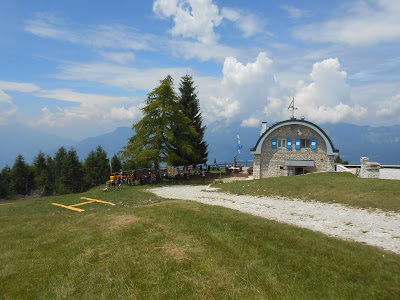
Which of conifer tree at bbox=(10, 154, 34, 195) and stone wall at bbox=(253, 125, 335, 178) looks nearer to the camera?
stone wall at bbox=(253, 125, 335, 178)

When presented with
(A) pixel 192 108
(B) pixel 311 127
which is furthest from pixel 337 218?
(A) pixel 192 108

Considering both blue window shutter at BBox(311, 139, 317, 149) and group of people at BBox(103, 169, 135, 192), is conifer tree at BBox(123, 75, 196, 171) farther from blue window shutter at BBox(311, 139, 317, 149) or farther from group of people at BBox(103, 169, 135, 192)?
blue window shutter at BBox(311, 139, 317, 149)

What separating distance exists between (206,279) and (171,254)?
1530mm

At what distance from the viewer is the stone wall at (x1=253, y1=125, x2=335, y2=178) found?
32.0m

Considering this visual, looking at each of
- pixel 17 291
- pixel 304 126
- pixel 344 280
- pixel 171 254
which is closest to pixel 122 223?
pixel 171 254

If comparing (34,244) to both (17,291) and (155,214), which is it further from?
(155,214)

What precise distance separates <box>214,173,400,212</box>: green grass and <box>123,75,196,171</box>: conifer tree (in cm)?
927

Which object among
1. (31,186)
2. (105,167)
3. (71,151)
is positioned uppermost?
(71,151)

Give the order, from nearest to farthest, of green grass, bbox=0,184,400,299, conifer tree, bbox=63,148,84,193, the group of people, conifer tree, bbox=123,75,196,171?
green grass, bbox=0,184,400,299 → the group of people → conifer tree, bbox=123,75,196,171 → conifer tree, bbox=63,148,84,193

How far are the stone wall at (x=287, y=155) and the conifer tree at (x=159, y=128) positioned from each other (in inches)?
402

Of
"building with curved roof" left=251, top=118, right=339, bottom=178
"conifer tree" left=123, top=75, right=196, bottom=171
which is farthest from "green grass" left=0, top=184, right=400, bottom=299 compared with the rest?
"building with curved roof" left=251, top=118, right=339, bottom=178

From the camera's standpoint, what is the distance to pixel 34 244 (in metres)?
8.73

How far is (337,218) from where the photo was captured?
1270 cm

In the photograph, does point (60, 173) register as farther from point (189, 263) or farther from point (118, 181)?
point (189, 263)
